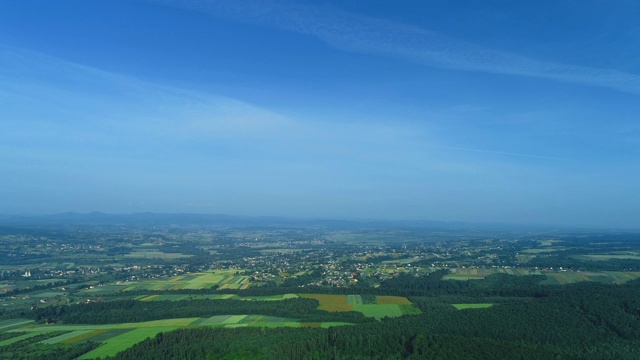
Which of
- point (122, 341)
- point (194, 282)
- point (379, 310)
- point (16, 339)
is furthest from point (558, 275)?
point (16, 339)

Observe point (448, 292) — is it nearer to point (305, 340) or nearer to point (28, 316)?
point (305, 340)

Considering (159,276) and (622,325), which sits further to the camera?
(159,276)

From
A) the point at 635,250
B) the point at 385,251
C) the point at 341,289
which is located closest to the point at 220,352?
the point at 341,289

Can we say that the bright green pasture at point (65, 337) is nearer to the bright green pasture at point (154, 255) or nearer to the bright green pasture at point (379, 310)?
the bright green pasture at point (379, 310)

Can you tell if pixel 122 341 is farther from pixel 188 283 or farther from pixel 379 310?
pixel 188 283

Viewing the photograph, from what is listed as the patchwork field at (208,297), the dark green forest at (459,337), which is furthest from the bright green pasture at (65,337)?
the patchwork field at (208,297)

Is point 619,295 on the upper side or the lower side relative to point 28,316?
upper

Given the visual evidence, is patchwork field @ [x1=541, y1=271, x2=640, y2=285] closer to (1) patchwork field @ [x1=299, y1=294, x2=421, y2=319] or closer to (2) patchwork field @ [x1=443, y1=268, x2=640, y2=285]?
(2) patchwork field @ [x1=443, y1=268, x2=640, y2=285]
